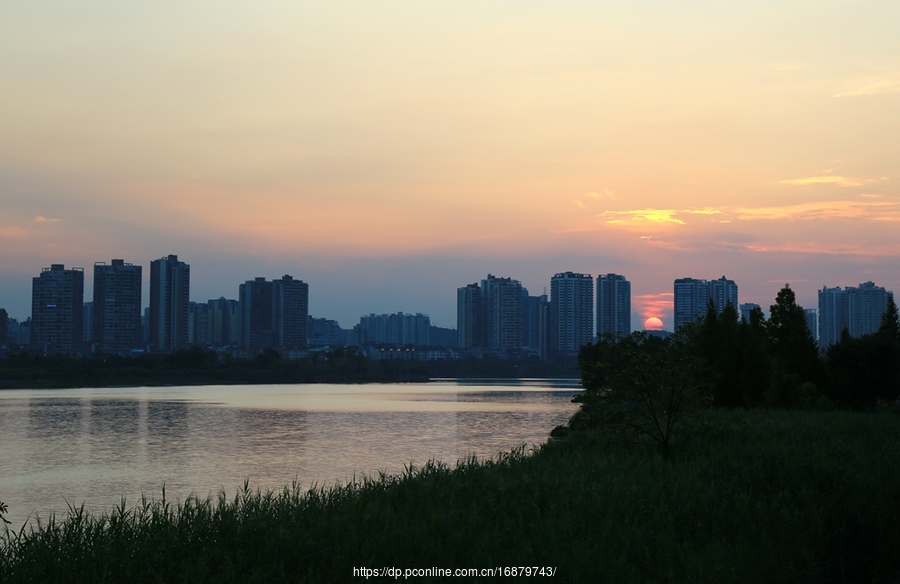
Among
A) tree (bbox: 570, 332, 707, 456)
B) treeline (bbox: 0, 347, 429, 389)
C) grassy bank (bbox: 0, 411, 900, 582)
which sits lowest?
treeline (bbox: 0, 347, 429, 389)

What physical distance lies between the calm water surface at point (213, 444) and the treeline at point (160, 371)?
57.4 meters

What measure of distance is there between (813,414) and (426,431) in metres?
30.9

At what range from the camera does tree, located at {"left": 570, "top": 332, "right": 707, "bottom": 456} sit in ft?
78.9

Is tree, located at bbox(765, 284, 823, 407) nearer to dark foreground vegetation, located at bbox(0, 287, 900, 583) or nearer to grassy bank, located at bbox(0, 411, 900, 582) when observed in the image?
dark foreground vegetation, located at bbox(0, 287, 900, 583)

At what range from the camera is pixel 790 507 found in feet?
54.9

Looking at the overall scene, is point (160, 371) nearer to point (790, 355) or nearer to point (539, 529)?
point (790, 355)

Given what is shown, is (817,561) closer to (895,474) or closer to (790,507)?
(790,507)

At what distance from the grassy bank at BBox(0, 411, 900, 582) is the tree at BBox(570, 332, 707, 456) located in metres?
3.18

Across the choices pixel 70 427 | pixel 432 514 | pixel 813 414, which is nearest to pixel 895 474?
pixel 432 514

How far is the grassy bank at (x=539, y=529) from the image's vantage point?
1149cm

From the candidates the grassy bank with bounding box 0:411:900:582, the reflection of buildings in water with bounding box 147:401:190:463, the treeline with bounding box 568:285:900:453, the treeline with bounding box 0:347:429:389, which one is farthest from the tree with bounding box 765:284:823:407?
the treeline with bounding box 0:347:429:389

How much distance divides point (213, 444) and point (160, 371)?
396 ft

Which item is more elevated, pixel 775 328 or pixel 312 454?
pixel 775 328

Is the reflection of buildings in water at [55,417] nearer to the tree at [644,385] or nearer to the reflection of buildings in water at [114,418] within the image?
the reflection of buildings in water at [114,418]
